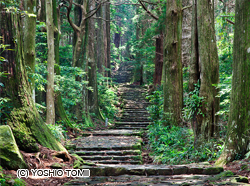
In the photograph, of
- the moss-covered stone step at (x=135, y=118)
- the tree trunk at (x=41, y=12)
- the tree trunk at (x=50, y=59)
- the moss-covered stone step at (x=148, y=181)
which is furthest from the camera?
the moss-covered stone step at (x=135, y=118)

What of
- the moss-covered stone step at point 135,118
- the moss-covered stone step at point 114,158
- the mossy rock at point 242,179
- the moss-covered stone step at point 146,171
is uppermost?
the mossy rock at point 242,179

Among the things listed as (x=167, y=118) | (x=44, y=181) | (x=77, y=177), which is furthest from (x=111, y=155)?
(x=44, y=181)

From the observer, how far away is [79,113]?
1409cm

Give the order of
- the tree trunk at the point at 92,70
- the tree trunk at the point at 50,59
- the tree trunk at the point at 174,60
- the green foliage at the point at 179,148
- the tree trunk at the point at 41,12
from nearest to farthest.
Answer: the green foliage at the point at 179,148
the tree trunk at the point at 50,59
the tree trunk at the point at 174,60
the tree trunk at the point at 41,12
the tree trunk at the point at 92,70

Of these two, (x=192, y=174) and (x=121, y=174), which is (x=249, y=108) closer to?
(x=192, y=174)

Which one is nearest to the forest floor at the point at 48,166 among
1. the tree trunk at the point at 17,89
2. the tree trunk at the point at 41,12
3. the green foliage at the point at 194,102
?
the tree trunk at the point at 17,89

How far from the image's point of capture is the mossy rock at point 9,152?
380cm

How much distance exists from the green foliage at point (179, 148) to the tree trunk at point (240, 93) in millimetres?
1276

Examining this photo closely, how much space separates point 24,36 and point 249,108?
634cm

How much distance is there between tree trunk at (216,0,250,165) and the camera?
4539 millimetres

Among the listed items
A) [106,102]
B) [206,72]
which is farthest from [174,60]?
[106,102]

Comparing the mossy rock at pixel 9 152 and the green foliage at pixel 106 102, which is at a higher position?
the mossy rock at pixel 9 152

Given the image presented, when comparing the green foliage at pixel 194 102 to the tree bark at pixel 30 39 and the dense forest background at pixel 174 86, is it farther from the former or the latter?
the tree bark at pixel 30 39

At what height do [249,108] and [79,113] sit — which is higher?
[249,108]
